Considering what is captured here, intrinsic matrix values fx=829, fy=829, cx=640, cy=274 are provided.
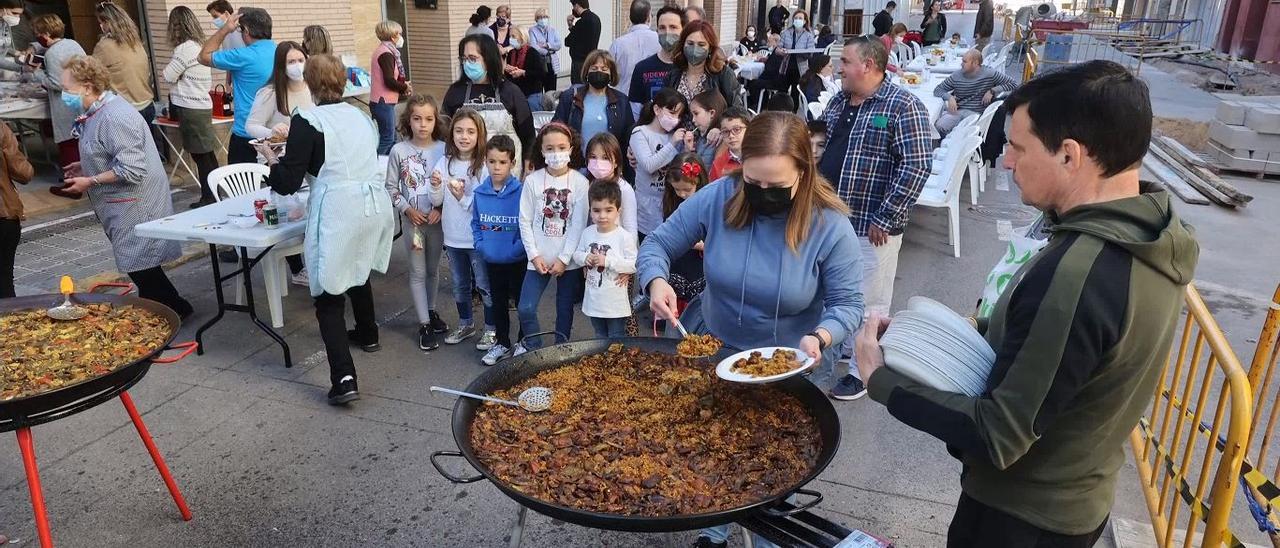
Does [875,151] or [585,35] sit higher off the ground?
[585,35]

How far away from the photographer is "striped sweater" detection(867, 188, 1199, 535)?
5.52 feet

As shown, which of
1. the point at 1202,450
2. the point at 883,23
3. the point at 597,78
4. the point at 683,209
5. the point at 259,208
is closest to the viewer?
the point at 683,209

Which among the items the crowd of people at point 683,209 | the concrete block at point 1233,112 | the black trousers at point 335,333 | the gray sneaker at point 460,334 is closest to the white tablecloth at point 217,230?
the crowd of people at point 683,209

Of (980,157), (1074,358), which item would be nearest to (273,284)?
(1074,358)

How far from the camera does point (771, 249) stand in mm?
3053

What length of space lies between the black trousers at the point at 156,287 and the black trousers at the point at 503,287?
2.18 m

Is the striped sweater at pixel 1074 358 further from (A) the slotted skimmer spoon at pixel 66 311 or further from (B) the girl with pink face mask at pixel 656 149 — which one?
(B) the girl with pink face mask at pixel 656 149

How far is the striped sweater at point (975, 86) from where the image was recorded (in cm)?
1028

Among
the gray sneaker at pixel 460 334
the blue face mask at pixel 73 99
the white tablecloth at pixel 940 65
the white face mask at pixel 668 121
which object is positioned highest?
the blue face mask at pixel 73 99

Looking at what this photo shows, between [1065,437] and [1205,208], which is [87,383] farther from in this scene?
[1205,208]

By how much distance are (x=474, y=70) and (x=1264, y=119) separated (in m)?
10.7

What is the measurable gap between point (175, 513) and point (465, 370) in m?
1.95

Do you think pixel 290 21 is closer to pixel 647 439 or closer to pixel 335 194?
pixel 335 194

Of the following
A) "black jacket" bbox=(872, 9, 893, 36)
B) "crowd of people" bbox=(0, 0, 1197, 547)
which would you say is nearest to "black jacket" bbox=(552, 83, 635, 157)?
"crowd of people" bbox=(0, 0, 1197, 547)
